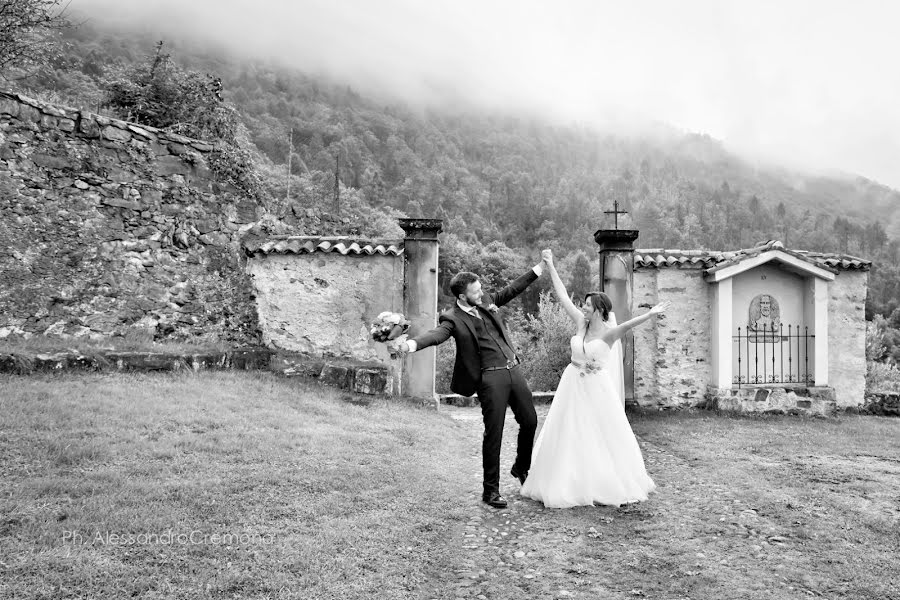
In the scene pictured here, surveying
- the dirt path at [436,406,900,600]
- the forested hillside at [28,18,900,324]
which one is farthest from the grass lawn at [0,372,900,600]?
the forested hillside at [28,18,900,324]

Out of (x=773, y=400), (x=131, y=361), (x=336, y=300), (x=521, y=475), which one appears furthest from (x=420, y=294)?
(x=773, y=400)

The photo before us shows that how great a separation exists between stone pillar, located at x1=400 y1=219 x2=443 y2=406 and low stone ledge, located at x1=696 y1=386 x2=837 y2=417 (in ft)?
17.0

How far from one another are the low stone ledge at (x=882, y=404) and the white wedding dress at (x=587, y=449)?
8.23 meters

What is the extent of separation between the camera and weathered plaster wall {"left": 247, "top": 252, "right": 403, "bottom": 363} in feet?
33.5

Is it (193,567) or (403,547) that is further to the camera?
(403,547)

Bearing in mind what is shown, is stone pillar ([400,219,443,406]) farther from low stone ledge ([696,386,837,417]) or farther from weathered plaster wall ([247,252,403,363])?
low stone ledge ([696,386,837,417])

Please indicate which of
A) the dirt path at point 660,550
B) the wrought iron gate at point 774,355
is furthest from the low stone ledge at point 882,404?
the dirt path at point 660,550

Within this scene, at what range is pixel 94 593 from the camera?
281 cm

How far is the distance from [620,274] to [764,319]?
321 centimetres

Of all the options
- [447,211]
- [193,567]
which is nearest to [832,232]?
[447,211]

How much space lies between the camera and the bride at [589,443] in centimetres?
496

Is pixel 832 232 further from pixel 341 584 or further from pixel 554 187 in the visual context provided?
pixel 341 584

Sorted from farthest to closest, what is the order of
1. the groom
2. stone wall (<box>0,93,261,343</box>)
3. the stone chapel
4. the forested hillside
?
the forested hillside, the stone chapel, stone wall (<box>0,93,261,343</box>), the groom

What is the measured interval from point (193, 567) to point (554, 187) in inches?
2950
